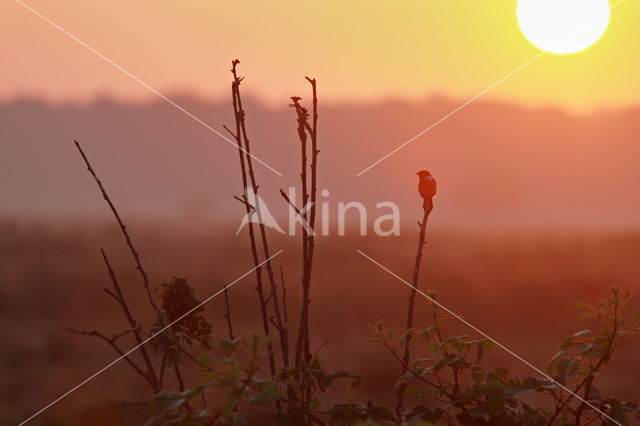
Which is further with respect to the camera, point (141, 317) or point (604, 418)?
point (141, 317)

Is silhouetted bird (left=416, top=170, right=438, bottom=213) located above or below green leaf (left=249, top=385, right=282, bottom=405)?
above

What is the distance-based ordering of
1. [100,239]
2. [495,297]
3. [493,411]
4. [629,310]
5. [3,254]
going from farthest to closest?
[100,239]
[3,254]
[495,297]
[629,310]
[493,411]

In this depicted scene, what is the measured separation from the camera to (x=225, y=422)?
139cm

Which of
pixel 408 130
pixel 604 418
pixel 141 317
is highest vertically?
pixel 408 130

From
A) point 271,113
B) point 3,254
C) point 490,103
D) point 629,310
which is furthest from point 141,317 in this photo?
point 271,113

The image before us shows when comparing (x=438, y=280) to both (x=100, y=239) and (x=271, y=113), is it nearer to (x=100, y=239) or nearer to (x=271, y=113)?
(x=100, y=239)

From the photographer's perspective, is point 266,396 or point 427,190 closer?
point 266,396

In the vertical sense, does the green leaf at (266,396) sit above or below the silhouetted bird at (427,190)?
below

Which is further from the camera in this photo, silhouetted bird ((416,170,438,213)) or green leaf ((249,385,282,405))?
Answer: silhouetted bird ((416,170,438,213))

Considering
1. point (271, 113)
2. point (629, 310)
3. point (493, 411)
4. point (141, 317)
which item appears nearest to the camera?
point (493, 411)

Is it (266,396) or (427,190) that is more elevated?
(427,190)

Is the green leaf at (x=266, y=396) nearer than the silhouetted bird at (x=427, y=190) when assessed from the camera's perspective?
Yes

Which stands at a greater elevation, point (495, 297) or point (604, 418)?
point (604, 418)

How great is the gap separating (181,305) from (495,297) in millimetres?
15662
